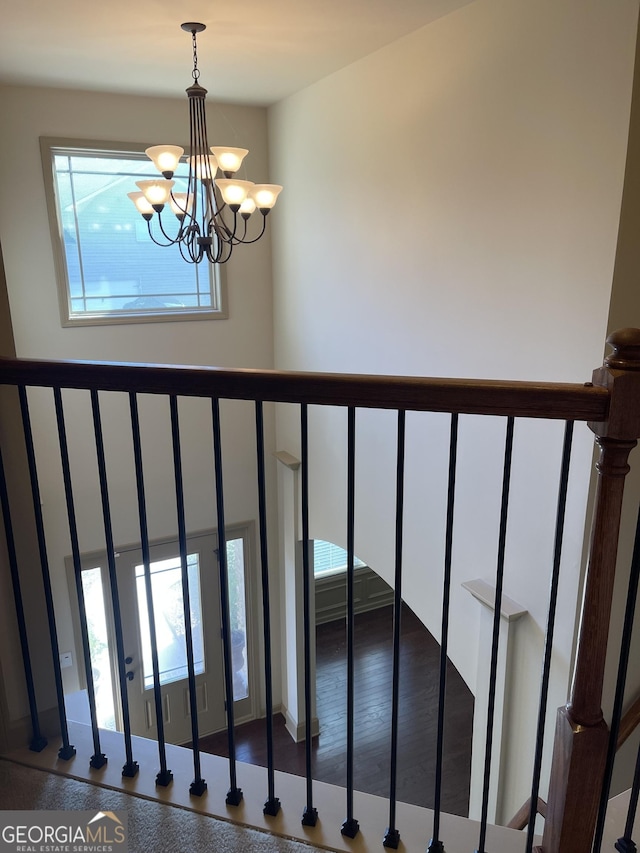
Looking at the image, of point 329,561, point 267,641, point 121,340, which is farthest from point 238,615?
point 267,641

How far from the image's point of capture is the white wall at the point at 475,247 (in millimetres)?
2676

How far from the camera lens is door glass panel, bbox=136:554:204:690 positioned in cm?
575

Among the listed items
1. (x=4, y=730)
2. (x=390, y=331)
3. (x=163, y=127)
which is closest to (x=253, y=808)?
(x=4, y=730)

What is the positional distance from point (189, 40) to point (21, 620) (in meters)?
3.21

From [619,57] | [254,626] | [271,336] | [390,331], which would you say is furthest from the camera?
[254,626]

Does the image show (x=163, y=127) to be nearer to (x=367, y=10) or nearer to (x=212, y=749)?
(x=367, y=10)

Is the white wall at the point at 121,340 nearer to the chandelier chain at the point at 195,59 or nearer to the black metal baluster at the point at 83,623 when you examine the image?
the chandelier chain at the point at 195,59

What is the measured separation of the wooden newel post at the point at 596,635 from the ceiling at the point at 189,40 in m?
2.69

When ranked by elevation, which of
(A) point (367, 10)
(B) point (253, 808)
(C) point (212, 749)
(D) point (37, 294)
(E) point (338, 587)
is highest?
(A) point (367, 10)

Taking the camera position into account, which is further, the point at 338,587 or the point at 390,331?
the point at 338,587

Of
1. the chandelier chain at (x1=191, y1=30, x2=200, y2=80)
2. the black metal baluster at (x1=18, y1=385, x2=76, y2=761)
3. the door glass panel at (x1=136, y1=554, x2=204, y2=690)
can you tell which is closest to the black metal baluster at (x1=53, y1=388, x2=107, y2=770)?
the black metal baluster at (x1=18, y1=385, x2=76, y2=761)

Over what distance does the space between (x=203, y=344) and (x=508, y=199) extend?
3.01m

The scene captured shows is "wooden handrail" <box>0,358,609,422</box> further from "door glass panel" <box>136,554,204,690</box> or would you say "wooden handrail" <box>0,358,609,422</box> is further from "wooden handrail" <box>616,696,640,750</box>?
"door glass panel" <box>136,554,204,690</box>

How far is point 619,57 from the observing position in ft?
7.97
